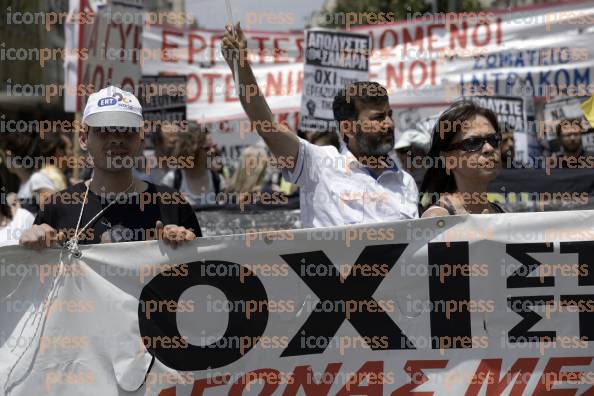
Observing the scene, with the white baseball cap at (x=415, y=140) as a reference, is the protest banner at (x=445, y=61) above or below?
above

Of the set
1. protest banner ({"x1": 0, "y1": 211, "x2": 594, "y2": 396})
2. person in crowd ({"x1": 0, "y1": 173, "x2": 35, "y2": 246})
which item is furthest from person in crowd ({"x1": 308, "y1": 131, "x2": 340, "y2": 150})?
protest banner ({"x1": 0, "y1": 211, "x2": 594, "y2": 396})

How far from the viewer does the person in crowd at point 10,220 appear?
5.09 metres

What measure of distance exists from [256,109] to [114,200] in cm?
75

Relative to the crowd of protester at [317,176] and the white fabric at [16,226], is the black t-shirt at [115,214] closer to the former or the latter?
the crowd of protester at [317,176]

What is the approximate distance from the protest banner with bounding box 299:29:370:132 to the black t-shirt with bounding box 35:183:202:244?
4435mm

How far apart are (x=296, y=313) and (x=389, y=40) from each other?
7082 millimetres

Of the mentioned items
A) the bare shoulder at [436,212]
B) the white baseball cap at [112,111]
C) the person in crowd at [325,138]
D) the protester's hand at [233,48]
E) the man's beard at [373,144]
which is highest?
the protester's hand at [233,48]

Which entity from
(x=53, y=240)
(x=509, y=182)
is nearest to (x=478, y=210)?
(x=53, y=240)

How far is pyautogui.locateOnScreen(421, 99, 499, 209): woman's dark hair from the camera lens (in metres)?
4.12

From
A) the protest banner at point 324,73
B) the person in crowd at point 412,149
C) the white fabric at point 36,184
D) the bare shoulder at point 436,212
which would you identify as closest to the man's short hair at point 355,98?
the bare shoulder at point 436,212

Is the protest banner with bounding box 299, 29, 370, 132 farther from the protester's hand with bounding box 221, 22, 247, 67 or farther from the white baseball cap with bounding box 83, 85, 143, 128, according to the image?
the white baseball cap with bounding box 83, 85, 143, 128

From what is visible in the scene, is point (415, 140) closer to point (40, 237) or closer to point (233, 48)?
point (233, 48)

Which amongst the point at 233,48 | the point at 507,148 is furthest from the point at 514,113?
the point at 233,48

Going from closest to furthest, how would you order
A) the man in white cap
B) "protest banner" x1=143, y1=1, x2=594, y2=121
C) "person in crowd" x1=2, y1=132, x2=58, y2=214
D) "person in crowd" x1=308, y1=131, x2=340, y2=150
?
the man in white cap < "person in crowd" x1=2, y1=132, x2=58, y2=214 < "person in crowd" x1=308, y1=131, x2=340, y2=150 < "protest banner" x1=143, y1=1, x2=594, y2=121
